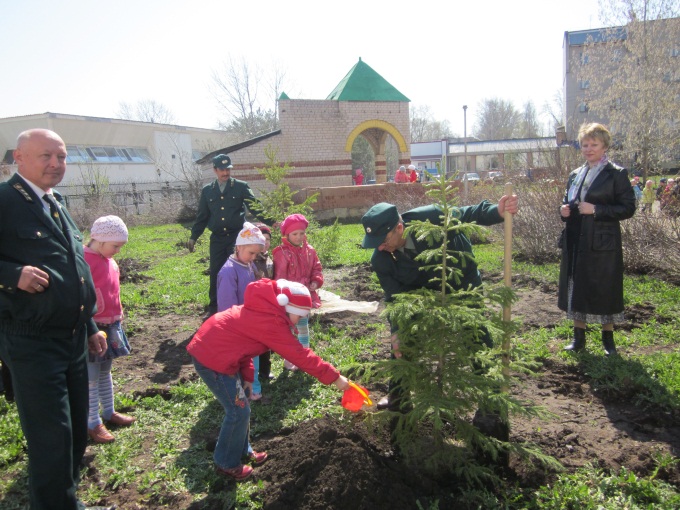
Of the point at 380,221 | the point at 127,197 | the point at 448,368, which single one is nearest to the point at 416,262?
the point at 380,221

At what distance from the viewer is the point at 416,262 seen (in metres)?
3.30

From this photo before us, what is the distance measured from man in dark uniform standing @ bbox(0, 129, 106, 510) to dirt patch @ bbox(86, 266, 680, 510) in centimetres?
78

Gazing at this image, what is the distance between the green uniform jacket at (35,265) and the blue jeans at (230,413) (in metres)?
0.85

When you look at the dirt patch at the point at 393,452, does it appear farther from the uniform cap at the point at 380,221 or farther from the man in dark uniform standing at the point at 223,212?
the man in dark uniform standing at the point at 223,212

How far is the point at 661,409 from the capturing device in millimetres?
3559

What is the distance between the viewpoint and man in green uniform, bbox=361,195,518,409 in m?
3.09

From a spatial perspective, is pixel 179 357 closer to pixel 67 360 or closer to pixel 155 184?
pixel 67 360

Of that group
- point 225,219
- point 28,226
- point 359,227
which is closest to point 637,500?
point 28,226

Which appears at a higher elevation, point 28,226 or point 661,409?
point 28,226

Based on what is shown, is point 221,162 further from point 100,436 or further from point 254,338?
point 254,338

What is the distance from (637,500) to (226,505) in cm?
230

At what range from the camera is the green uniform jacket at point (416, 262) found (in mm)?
3311

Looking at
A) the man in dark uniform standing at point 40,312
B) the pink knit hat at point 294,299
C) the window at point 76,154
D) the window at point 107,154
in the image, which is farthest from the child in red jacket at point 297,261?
the window at point 76,154

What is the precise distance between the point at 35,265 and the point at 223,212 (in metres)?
3.88
